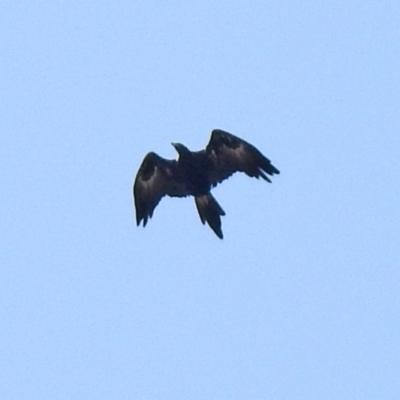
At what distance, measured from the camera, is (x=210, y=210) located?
35.2 meters

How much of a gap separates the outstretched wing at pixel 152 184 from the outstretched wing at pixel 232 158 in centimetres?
88

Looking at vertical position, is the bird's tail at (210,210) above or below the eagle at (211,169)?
below

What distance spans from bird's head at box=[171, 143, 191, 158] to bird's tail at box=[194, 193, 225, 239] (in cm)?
88

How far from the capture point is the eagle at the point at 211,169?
34.9 m

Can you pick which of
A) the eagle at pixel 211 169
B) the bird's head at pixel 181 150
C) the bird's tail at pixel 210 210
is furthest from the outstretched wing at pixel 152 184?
the bird's tail at pixel 210 210

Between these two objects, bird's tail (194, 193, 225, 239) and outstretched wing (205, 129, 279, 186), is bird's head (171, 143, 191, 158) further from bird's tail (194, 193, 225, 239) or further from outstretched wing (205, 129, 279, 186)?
bird's tail (194, 193, 225, 239)

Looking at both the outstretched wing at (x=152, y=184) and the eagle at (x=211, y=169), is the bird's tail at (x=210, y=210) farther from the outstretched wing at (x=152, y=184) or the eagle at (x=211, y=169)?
the outstretched wing at (x=152, y=184)

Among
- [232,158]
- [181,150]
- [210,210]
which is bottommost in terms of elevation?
[210,210]

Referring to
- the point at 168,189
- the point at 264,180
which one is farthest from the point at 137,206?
the point at 264,180

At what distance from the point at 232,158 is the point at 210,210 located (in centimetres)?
107

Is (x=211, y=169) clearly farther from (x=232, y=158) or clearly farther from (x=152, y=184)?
(x=152, y=184)

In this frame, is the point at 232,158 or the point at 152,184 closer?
the point at 232,158

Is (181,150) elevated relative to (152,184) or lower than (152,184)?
lower

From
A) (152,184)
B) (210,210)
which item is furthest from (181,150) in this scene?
(152,184)
